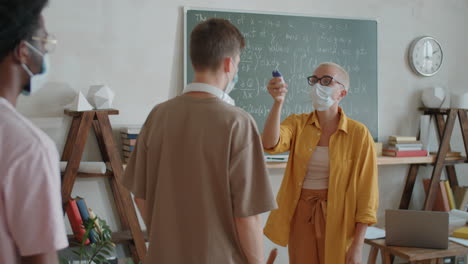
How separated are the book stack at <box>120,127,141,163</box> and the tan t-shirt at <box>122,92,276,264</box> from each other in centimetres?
155

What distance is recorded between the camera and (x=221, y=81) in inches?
54.6

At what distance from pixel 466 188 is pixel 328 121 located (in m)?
2.19

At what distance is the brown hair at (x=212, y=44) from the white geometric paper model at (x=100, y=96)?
161cm

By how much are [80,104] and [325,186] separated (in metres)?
1.51

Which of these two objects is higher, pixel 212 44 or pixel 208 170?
pixel 212 44

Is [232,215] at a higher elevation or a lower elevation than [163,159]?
lower

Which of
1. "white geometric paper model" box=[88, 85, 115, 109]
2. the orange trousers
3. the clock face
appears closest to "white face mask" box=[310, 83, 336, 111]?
the orange trousers

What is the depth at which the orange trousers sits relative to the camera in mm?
2074

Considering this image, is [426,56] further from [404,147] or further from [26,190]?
[26,190]

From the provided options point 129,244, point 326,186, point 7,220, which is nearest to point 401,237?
point 326,186

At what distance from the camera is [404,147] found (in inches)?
145

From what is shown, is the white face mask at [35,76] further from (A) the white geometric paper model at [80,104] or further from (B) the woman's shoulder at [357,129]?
(A) the white geometric paper model at [80,104]

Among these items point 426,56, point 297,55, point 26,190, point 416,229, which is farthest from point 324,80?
point 426,56

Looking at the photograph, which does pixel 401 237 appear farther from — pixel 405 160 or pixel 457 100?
pixel 457 100
